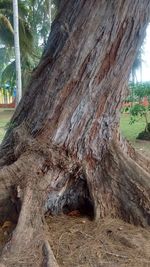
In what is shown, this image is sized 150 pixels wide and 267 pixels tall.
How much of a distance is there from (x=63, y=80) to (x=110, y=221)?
1348mm

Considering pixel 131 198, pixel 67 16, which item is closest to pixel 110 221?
pixel 131 198

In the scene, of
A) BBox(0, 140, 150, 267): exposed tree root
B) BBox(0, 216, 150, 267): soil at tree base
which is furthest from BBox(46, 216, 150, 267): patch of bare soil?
BBox(0, 140, 150, 267): exposed tree root

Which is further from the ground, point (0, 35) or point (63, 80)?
point (0, 35)

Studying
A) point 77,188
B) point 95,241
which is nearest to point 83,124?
point 77,188

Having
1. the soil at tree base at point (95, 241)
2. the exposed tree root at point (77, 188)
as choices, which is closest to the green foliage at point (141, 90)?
the exposed tree root at point (77, 188)

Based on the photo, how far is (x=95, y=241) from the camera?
3229 millimetres

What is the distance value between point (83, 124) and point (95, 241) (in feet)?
3.42

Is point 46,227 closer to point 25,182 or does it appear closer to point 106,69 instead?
point 25,182

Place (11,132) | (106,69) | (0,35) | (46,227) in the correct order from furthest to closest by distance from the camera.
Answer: (0,35), (11,132), (106,69), (46,227)

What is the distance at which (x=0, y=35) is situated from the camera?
21297mm

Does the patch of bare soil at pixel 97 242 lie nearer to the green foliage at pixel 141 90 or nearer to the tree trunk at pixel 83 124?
the tree trunk at pixel 83 124

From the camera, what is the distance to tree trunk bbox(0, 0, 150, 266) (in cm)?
352

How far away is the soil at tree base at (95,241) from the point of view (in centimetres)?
296

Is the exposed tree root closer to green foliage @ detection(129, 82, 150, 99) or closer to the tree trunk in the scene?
the tree trunk
